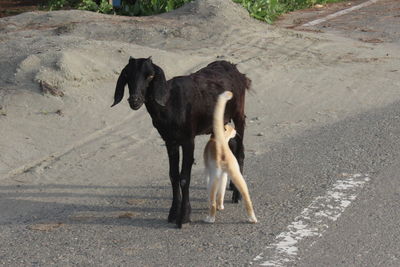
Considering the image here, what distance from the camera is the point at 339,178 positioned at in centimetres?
772

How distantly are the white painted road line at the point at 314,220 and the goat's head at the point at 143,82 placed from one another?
144cm

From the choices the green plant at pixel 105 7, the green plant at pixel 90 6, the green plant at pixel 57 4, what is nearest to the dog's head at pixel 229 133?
the green plant at pixel 105 7

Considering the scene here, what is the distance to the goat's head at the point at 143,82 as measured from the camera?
6.16m

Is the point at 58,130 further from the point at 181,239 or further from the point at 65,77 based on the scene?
the point at 181,239

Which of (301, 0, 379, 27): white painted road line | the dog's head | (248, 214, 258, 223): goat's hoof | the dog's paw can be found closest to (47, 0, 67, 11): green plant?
(301, 0, 379, 27): white painted road line

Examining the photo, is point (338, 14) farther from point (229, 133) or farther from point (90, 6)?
point (229, 133)

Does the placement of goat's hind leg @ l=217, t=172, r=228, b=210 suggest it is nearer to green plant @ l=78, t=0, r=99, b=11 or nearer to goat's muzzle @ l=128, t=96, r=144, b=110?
goat's muzzle @ l=128, t=96, r=144, b=110

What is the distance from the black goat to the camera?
6.22 metres

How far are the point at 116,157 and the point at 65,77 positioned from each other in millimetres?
2230

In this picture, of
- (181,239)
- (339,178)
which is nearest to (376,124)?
(339,178)

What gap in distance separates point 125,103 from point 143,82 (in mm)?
4249


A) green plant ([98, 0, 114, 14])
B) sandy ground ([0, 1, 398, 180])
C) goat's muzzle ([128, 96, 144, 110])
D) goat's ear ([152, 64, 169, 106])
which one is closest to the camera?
goat's muzzle ([128, 96, 144, 110])

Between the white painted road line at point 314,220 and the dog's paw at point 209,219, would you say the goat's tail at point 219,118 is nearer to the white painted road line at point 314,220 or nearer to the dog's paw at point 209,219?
the dog's paw at point 209,219

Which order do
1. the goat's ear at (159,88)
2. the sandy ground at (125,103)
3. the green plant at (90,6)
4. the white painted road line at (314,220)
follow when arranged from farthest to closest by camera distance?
1. the green plant at (90,6)
2. the sandy ground at (125,103)
3. the goat's ear at (159,88)
4. the white painted road line at (314,220)
